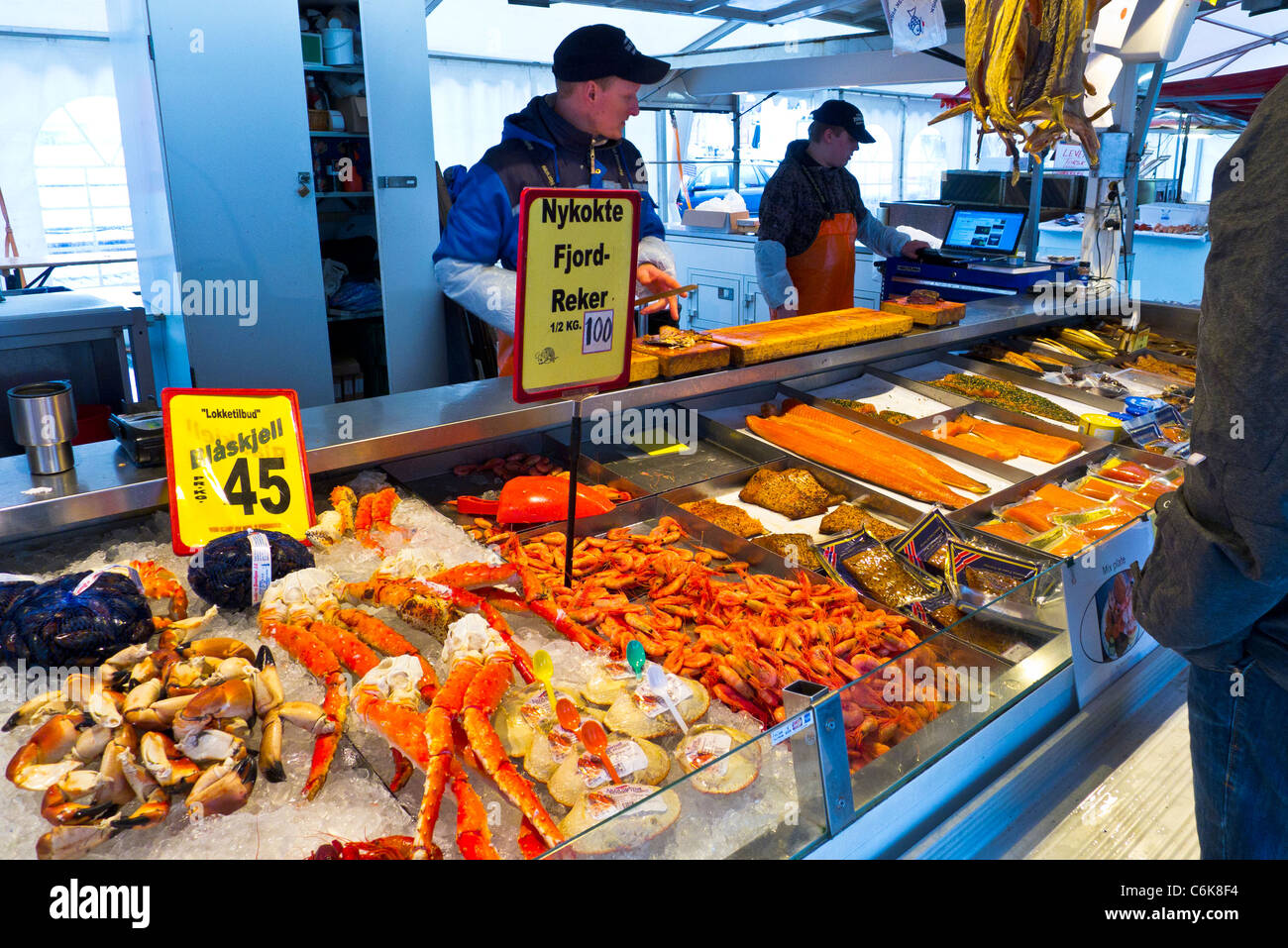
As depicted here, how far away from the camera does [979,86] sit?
3.20m

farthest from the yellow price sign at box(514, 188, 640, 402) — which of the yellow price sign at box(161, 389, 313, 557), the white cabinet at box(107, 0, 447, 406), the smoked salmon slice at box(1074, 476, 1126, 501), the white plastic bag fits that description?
the white cabinet at box(107, 0, 447, 406)

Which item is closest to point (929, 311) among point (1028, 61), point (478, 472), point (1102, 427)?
point (1102, 427)

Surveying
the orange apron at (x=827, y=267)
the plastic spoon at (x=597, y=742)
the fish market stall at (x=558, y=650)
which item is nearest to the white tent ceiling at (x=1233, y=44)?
the orange apron at (x=827, y=267)

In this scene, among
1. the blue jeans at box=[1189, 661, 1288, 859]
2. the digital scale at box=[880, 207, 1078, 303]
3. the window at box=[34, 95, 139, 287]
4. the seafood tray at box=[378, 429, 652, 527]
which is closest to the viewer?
the blue jeans at box=[1189, 661, 1288, 859]

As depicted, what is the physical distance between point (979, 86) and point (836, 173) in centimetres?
210

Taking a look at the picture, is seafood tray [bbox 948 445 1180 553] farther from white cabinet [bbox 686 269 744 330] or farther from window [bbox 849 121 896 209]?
window [bbox 849 121 896 209]

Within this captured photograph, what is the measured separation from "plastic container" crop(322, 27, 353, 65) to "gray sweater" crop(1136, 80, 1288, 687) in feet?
18.7

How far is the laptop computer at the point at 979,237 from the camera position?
5.00m

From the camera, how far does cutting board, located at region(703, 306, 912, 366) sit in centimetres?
281

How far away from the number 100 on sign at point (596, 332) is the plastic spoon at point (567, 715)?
76cm
